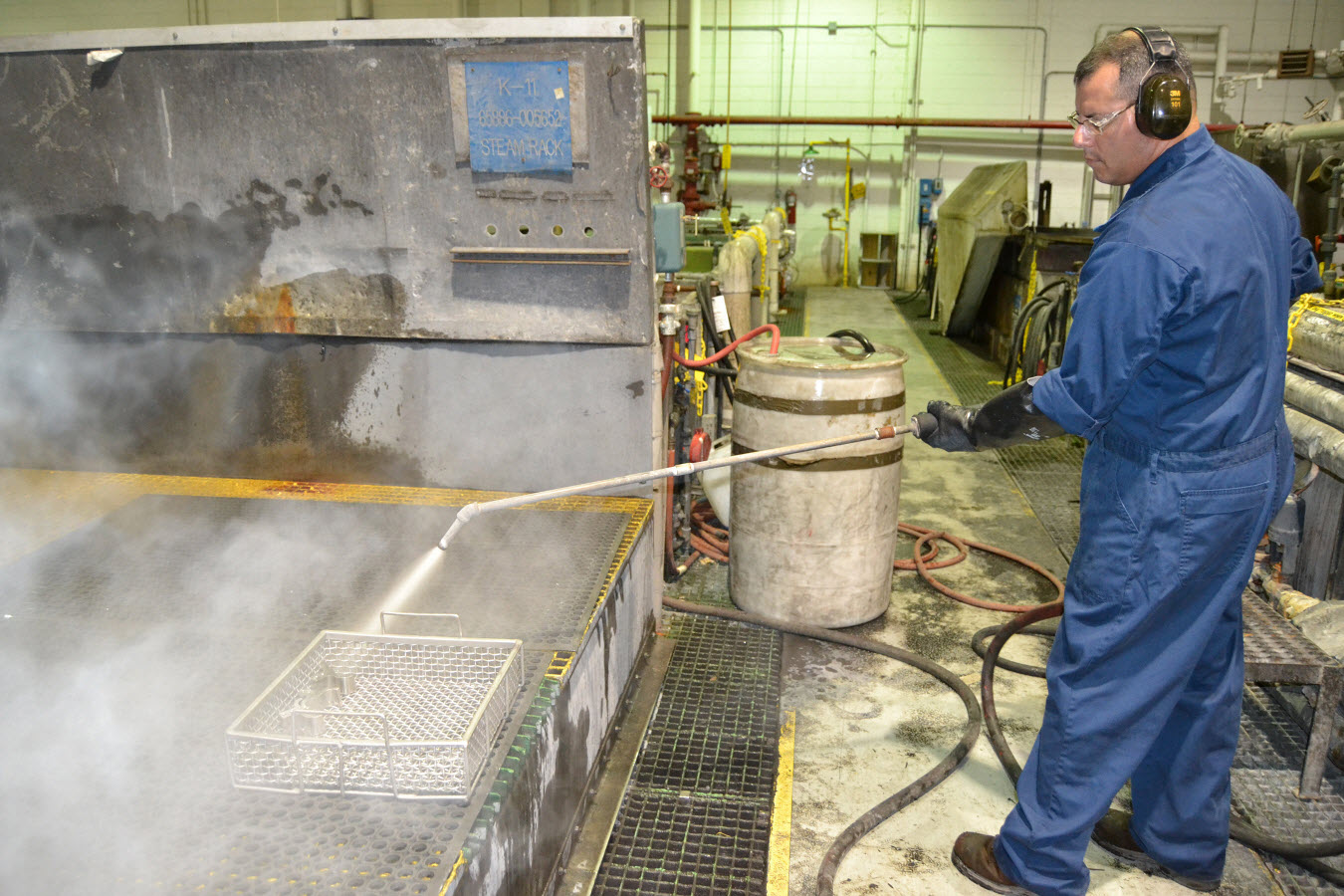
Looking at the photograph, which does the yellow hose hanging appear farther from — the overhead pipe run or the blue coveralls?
the overhead pipe run

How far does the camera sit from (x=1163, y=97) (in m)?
1.92

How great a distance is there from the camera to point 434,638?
2145 mm

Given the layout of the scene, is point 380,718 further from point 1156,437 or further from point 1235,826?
point 1235,826

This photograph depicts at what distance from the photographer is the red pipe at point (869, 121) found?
1262cm

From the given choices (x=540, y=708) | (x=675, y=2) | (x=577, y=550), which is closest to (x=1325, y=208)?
(x=577, y=550)

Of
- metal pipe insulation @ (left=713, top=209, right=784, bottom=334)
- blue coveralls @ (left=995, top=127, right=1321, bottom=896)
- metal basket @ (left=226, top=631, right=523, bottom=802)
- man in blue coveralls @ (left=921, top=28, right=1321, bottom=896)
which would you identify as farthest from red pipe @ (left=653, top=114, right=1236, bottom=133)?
metal basket @ (left=226, top=631, right=523, bottom=802)

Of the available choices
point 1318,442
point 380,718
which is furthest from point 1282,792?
point 380,718

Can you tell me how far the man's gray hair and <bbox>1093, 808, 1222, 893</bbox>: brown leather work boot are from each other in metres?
1.87

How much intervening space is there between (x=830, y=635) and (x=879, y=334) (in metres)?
6.84

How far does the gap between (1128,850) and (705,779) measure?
116cm

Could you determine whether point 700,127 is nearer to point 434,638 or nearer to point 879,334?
point 879,334

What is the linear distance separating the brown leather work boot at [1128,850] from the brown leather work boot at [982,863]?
33 centimetres

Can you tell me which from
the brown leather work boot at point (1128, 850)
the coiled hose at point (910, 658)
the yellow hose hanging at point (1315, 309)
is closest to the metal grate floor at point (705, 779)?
the coiled hose at point (910, 658)

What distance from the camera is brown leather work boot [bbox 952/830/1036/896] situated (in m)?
2.31
